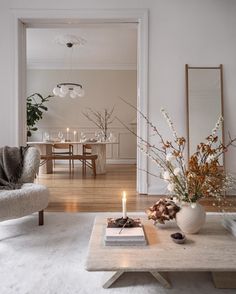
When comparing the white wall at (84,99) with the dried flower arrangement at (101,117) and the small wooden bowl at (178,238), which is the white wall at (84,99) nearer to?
the dried flower arrangement at (101,117)

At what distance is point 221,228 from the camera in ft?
5.68

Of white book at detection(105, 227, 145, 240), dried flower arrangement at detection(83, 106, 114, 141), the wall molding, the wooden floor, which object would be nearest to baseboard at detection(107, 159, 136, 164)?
dried flower arrangement at detection(83, 106, 114, 141)

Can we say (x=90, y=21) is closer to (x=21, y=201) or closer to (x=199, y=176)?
(x=21, y=201)

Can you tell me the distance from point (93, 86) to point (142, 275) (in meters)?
7.07

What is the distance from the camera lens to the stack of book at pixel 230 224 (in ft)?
5.32

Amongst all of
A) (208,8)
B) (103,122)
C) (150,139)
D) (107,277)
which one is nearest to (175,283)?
(107,277)

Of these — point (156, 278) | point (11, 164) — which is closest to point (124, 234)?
point (156, 278)

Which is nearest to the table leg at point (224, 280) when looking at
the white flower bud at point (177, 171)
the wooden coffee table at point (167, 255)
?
the wooden coffee table at point (167, 255)

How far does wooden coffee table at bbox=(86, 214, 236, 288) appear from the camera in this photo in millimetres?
1244

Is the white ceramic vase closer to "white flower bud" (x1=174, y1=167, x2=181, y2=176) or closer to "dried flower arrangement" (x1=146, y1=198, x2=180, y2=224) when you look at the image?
"dried flower arrangement" (x1=146, y1=198, x2=180, y2=224)

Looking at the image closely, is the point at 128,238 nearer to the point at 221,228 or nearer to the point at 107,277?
the point at 107,277

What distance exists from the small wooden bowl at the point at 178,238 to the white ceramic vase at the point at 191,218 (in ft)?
0.31

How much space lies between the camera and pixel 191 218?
1.59m

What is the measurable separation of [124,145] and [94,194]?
14.1 ft
